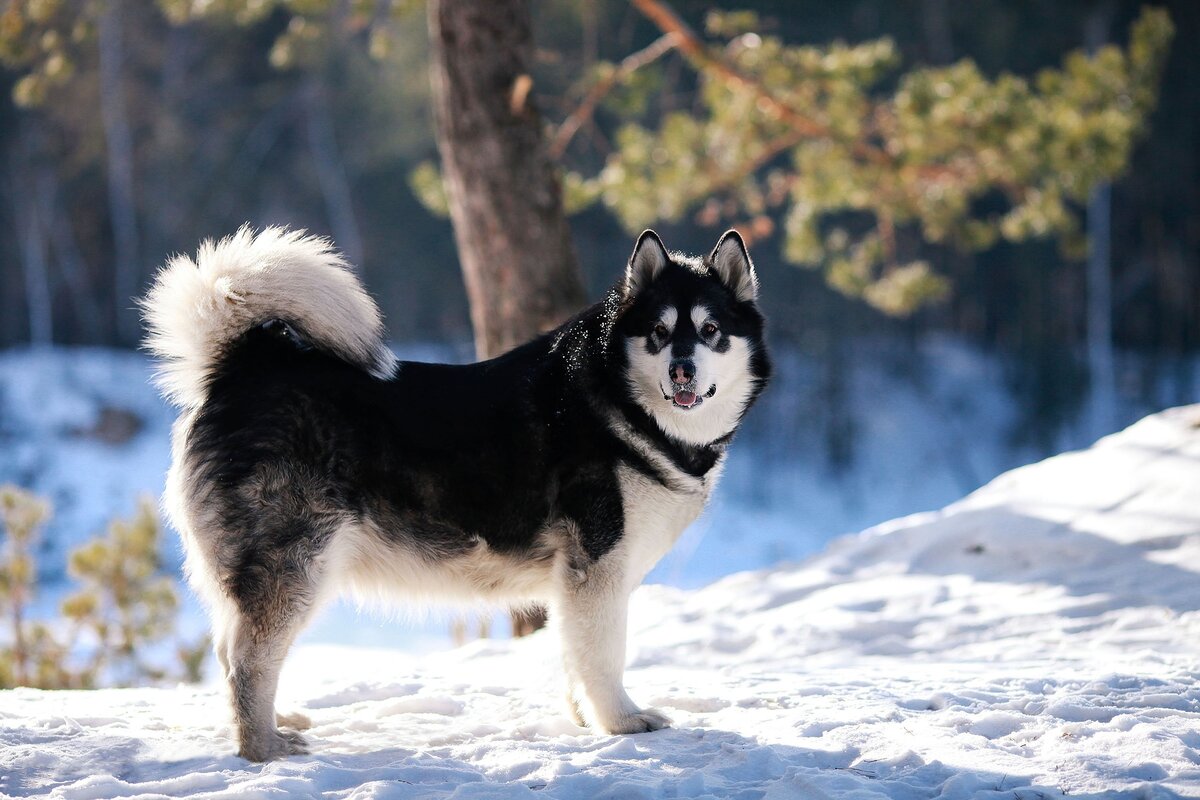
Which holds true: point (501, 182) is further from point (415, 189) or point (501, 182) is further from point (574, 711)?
point (415, 189)

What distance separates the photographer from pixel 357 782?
9.35 ft

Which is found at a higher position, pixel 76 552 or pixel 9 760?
pixel 76 552

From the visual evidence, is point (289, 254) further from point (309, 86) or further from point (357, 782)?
point (309, 86)

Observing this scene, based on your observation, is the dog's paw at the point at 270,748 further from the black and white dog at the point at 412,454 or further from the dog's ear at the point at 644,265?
the dog's ear at the point at 644,265

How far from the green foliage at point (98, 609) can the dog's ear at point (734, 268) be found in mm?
4818

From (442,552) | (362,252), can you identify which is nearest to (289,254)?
(442,552)

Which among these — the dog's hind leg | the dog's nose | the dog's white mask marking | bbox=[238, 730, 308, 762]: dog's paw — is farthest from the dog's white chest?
bbox=[238, 730, 308, 762]: dog's paw

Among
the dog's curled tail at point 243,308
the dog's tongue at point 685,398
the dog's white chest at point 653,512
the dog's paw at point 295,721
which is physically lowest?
the dog's paw at point 295,721

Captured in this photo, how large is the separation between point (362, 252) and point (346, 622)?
9139 mm

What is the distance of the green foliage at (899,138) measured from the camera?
737 cm

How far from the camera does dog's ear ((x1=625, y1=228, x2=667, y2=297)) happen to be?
3.44 metres

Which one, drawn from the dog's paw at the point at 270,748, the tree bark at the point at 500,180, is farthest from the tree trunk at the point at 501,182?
the dog's paw at the point at 270,748

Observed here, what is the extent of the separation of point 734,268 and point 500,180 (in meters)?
2.52

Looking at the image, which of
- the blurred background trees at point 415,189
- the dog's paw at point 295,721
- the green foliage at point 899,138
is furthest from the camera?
the blurred background trees at point 415,189
